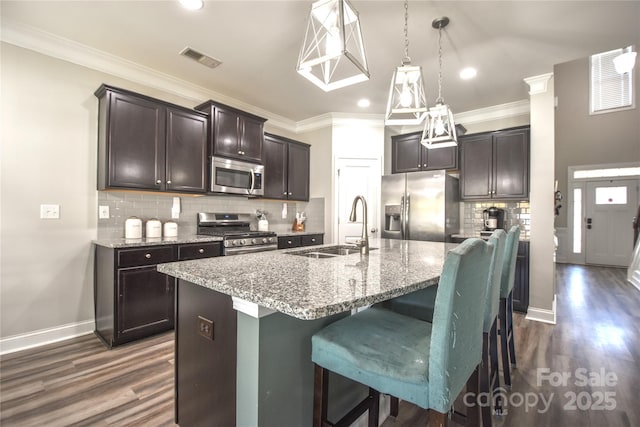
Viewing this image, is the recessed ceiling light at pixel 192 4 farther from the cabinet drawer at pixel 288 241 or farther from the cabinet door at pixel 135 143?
the cabinet drawer at pixel 288 241

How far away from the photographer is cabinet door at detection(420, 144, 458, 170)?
395cm

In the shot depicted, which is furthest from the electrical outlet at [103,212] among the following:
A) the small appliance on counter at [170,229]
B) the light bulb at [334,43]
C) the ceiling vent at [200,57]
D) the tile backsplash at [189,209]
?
the light bulb at [334,43]

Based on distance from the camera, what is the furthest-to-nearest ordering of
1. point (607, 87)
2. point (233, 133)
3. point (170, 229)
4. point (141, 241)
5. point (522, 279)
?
point (607, 87) → point (233, 133) → point (522, 279) → point (170, 229) → point (141, 241)

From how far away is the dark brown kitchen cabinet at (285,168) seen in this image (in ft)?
13.2

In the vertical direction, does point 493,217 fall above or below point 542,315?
above

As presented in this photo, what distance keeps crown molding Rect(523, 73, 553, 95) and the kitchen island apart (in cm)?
307

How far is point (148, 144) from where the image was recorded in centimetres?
279

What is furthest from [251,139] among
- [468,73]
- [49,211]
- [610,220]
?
[610,220]

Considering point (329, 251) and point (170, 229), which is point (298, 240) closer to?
point (170, 229)

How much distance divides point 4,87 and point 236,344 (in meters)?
2.96

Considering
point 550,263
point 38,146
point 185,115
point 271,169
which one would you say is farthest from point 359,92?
point 38,146

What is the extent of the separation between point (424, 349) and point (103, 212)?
3076 mm

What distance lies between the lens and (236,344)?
1.08 metres

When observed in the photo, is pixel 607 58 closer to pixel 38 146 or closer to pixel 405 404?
pixel 405 404
